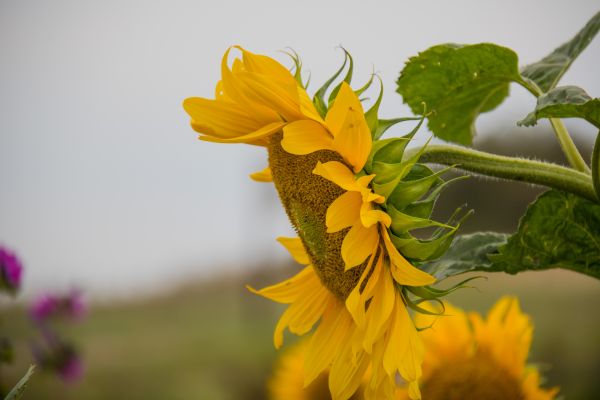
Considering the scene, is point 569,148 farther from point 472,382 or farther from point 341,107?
point 472,382

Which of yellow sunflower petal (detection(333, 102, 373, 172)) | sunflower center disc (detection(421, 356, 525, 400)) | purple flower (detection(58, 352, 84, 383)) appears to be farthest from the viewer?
purple flower (detection(58, 352, 84, 383))

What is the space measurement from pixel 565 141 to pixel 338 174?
0.33 meters

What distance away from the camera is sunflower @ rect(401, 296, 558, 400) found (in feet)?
3.80

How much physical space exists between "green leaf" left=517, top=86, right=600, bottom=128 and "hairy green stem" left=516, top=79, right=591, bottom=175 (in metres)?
0.10

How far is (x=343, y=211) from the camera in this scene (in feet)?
2.70

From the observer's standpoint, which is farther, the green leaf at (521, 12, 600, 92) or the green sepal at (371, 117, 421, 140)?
the green leaf at (521, 12, 600, 92)

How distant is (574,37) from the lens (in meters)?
1.12

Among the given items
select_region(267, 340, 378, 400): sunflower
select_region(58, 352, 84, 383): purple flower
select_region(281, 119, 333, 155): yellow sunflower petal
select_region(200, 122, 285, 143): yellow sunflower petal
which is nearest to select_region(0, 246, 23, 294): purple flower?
select_region(58, 352, 84, 383): purple flower

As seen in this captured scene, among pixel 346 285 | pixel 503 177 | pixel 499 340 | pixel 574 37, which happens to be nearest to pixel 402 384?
pixel 499 340

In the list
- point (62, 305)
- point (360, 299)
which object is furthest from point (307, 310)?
point (62, 305)

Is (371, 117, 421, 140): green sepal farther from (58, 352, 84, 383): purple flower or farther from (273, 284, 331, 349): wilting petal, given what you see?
(58, 352, 84, 383): purple flower

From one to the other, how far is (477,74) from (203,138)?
403mm

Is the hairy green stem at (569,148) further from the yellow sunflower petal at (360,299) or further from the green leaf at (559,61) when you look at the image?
the yellow sunflower petal at (360,299)

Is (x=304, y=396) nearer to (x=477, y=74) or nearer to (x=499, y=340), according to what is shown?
(x=499, y=340)
